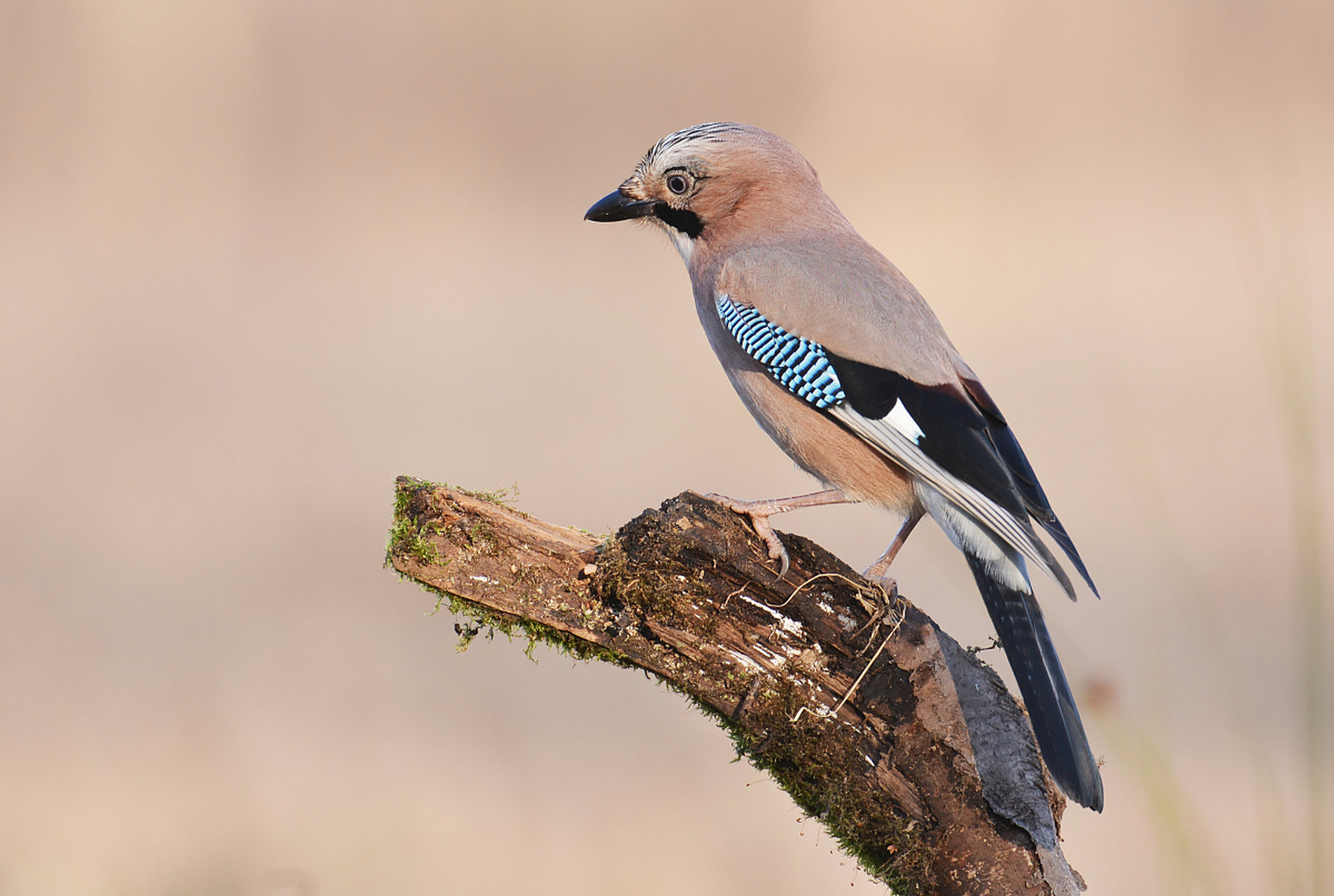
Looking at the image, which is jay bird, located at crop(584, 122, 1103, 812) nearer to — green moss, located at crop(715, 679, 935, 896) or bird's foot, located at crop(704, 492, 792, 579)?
bird's foot, located at crop(704, 492, 792, 579)

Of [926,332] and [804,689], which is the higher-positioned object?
[926,332]

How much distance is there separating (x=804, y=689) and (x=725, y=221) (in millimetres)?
2173

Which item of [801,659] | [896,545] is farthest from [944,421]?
[801,659]

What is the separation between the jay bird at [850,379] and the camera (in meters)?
3.00

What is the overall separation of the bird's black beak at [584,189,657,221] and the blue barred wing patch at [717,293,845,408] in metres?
0.92

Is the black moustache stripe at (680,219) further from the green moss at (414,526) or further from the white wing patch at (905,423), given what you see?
the green moss at (414,526)

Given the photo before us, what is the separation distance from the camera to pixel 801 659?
2.69 meters

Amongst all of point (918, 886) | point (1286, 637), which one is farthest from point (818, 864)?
point (1286, 637)

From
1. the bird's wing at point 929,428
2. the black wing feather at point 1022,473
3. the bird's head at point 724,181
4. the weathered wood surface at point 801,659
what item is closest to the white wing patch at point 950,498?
the bird's wing at point 929,428

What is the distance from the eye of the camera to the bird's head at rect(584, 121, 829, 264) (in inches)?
166

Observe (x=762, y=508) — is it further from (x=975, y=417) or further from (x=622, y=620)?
(x=975, y=417)

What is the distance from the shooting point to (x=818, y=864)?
5.30 m

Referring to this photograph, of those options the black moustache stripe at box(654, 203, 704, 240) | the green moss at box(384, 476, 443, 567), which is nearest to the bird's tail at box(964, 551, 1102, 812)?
the green moss at box(384, 476, 443, 567)

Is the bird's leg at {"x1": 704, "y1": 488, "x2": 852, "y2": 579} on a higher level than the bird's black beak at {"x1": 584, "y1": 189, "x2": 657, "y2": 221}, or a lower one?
lower
